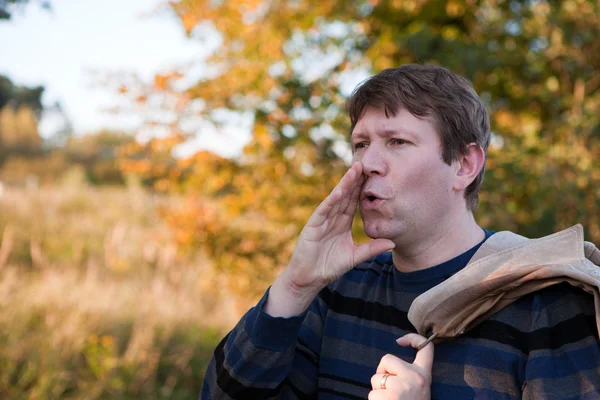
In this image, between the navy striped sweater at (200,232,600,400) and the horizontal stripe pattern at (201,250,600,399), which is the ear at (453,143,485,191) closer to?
the navy striped sweater at (200,232,600,400)

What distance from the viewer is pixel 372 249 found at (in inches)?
79.1

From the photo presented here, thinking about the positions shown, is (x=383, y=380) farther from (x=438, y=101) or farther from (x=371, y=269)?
(x=438, y=101)

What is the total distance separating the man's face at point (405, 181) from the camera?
1.99 m

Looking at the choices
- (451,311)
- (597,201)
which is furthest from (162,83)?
(451,311)

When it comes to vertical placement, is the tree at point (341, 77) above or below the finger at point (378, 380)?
above

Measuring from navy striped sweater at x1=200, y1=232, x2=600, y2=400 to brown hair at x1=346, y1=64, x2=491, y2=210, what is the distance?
13.9 inches

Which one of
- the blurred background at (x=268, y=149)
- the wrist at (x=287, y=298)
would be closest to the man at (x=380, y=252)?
the wrist at (x=287, y=298)

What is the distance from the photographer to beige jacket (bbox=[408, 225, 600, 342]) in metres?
1.69

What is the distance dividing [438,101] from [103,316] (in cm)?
451

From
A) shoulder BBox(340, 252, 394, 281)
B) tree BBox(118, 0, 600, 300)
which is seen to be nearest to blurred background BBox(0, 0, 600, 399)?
tree BBox(118, 0, 600, 300)

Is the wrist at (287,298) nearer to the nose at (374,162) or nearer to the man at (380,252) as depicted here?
the man at (380,252)

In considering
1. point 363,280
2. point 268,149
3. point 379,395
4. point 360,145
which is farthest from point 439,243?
point 268,149

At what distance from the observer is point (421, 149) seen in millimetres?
2006

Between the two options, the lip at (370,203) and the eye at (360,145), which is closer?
the lip at (370,203)
